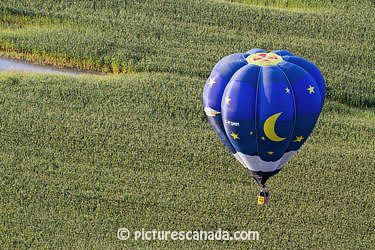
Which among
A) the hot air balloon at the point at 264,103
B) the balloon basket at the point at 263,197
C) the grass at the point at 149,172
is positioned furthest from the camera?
the grass at the point at 149,172

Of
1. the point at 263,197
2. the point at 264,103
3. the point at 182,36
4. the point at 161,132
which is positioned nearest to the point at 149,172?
the point at 161,132

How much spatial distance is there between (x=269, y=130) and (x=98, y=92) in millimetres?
11603

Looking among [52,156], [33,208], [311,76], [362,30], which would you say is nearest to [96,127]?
[52,156]

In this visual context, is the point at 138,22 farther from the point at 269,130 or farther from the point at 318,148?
the point at 269,130

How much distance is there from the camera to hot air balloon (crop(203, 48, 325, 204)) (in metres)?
28.5

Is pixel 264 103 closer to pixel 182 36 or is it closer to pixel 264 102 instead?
pixel 264 102

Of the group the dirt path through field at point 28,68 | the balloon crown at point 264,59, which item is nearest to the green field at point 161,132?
the dirt path through field at point 28,68

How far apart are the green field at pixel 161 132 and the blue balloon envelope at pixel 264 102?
12.0ft

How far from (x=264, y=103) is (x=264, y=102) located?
0.03 m

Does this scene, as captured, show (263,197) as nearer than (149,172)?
Yes

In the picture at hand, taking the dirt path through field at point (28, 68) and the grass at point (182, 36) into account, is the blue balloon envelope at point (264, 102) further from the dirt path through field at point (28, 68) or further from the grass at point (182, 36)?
the dirt path through field at point (28, 68)

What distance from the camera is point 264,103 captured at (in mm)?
28500

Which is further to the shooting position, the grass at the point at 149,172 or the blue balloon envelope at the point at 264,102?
Answer: the grass at the point at 149,172

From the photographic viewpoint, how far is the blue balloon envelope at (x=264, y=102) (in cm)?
2855
